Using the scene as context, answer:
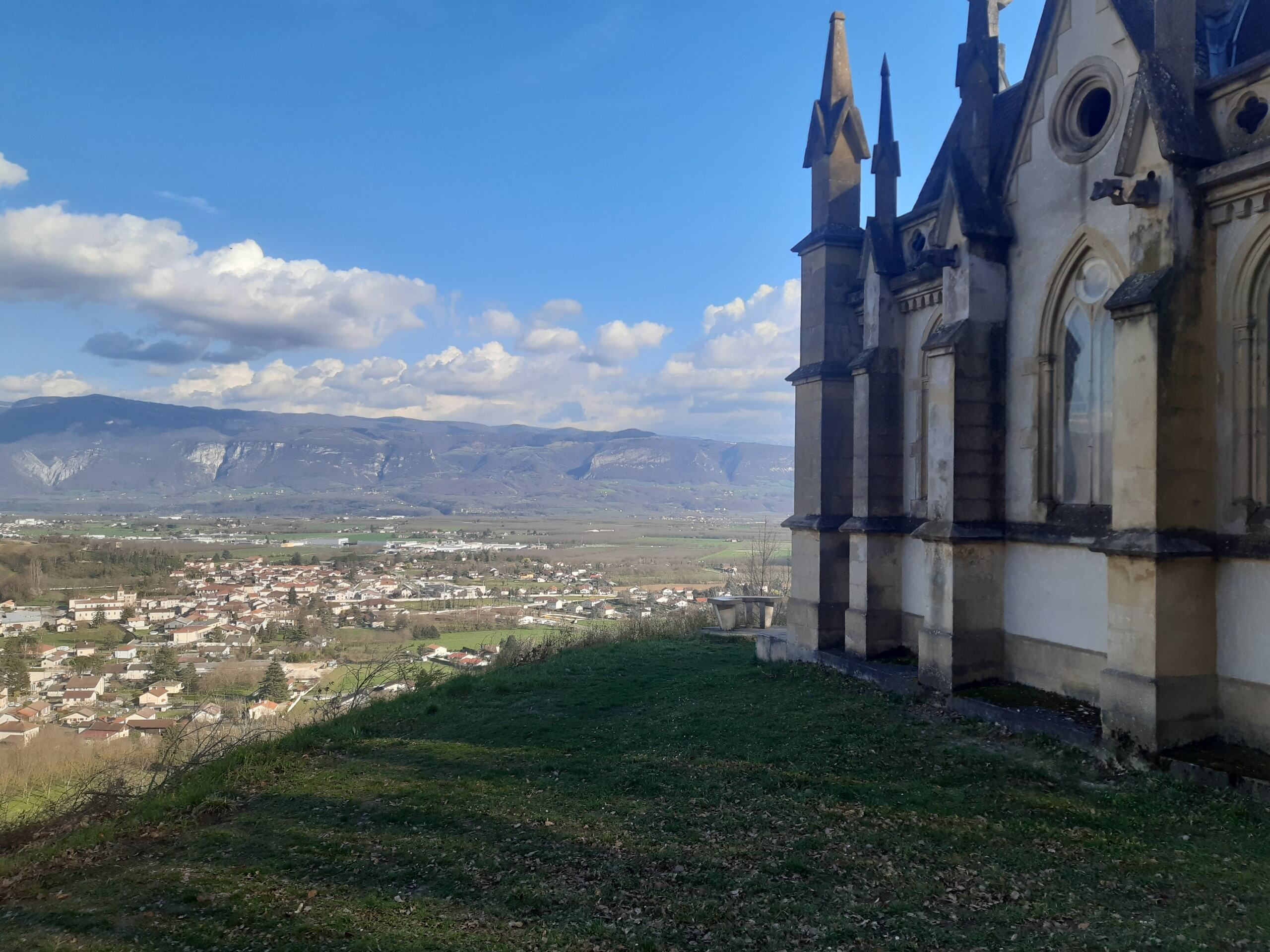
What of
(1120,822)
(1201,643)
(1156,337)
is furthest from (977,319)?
(1120,822)

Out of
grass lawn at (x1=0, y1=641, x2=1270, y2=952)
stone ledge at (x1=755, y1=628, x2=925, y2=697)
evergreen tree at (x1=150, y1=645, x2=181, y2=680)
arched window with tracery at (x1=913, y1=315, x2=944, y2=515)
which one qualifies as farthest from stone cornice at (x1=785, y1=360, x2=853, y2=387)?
evergreen tree at (x1=150, y1=645, x2=181, y2=680)

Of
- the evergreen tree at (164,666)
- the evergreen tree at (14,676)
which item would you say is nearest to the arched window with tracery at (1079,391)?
the evergreen tree at (164,666)

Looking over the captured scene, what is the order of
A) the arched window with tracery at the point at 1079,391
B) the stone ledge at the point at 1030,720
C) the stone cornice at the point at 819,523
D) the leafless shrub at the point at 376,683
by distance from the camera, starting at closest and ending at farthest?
the stone ledge at the point at 1030,720
the arched window with tracery at the point at 1079,391
the leafless shrub at the point at 376,683
the stone cornice at the point at 819,523

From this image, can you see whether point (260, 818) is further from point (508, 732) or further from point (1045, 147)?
point (1045, 147)

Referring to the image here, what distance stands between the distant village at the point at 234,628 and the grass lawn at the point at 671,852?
7.13m

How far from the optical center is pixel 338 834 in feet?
24.5

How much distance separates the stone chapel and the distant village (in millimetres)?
10515

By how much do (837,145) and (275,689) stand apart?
17837mm

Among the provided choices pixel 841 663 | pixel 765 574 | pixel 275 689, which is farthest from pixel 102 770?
pixel 765 574

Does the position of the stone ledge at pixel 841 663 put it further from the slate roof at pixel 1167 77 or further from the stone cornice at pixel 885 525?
the slate roof at pixel 1167 77

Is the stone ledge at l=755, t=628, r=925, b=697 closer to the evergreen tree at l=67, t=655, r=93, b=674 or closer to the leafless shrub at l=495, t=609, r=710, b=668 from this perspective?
the leafless shrub at l=495, t=609, r=710, b=668

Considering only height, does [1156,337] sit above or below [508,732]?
above

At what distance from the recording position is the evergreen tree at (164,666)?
26562mm

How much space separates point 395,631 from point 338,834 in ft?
101
